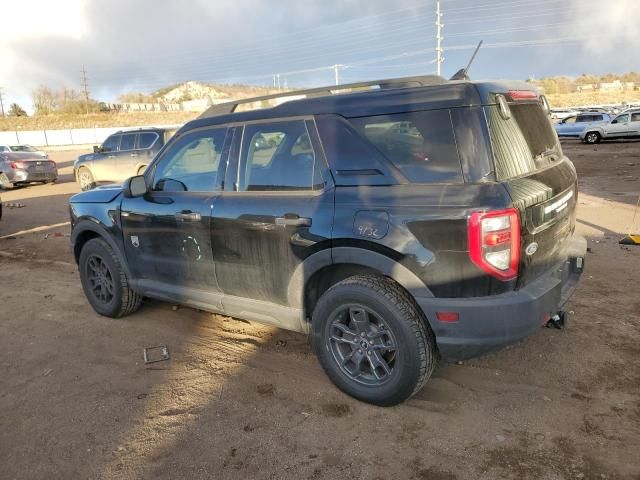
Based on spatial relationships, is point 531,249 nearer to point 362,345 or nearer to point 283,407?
point 362,345

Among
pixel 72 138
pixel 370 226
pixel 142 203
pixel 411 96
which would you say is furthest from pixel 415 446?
pixel 72 138

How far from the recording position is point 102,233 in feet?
15.8

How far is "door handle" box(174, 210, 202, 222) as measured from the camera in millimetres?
3932

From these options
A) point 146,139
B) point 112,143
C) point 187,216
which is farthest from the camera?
point 112,143

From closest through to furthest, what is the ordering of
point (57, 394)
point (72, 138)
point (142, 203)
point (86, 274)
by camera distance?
1. point (57, 394)
2. point (142, 203)
3. point (86, 274)
4. point (72, 138)

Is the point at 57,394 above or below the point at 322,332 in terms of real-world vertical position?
below

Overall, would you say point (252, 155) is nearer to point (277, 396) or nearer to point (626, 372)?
point (277, 396)

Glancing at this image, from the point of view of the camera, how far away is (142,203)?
4.43 meters

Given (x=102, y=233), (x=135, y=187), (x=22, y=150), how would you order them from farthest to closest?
(x=22, y=150) → (x=102, y=233) → (x=135, y=187)

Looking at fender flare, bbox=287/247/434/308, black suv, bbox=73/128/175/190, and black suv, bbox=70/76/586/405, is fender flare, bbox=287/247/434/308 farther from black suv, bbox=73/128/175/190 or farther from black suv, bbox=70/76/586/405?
black suv, bbox=73/128/175/190

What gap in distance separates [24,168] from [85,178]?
302cm

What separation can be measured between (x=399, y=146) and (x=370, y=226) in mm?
524

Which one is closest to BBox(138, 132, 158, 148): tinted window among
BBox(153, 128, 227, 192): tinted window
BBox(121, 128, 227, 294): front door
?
BBox(121, 128, 227, 294): front door

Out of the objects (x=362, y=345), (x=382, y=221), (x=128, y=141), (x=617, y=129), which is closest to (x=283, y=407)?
(x=362, y=345)
